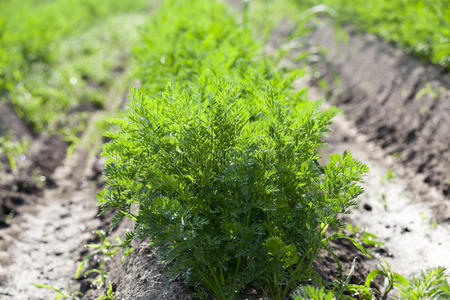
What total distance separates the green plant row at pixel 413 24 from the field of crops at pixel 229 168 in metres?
0.03

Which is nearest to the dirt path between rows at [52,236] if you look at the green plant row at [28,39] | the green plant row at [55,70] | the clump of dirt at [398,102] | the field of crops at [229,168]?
the field of crops at [229,168]

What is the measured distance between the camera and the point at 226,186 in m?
2.08

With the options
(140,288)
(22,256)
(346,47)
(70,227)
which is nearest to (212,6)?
(346,47)

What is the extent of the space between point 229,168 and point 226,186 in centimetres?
21

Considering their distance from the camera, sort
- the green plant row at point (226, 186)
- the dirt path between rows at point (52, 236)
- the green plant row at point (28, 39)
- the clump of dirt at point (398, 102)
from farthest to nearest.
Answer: the green plant row at point (28, 39)
the clump of dirt at point (398, 102)
the dirt path between rows at point (52, 236)
the green plant row at point (226, 186)

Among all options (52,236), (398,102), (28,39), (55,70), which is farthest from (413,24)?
(28,39)

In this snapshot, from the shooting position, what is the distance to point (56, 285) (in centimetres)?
308

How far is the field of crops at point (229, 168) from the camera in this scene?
6.37ft

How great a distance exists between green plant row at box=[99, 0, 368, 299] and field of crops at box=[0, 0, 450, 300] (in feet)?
0.03

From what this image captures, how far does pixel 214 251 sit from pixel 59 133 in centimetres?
471

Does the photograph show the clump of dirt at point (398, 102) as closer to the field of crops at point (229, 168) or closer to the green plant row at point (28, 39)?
the field of crops at point (229, 168)

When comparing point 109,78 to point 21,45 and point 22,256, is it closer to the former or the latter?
point 21,45

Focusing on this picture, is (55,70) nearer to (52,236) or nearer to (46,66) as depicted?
(46,66)

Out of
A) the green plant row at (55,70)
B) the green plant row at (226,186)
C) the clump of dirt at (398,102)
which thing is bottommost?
the green plant row at (226,186)
